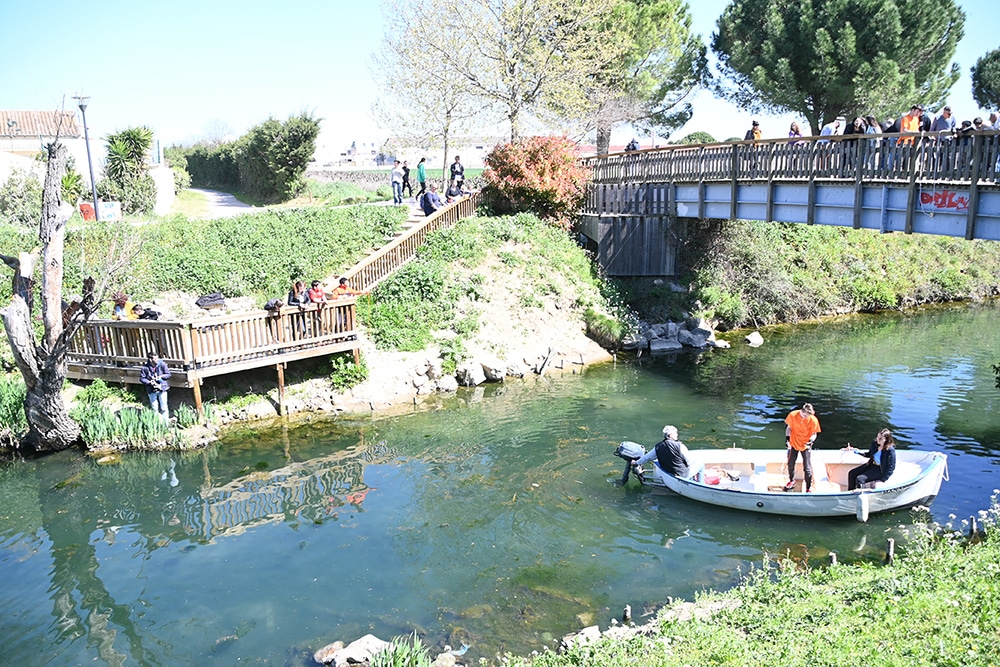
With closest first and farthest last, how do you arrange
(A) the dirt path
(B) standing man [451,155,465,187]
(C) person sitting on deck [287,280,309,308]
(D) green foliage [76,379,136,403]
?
1. (D) green foliage [76,379,136,403]
2. (C) person sitting on deck [287,280,309,308]
3. (B) standing man [451,155,465,187]
4. (A) the dirt path

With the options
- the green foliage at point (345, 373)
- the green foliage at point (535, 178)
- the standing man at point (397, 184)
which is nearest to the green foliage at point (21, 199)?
the standing man at point (397, 184)

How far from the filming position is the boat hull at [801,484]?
44.4 feet

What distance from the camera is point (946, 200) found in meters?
16.5

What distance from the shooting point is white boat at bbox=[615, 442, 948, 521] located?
44.4 feet

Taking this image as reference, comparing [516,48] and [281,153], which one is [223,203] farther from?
[516,48]

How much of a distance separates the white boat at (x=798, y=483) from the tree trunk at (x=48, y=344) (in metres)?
12.6

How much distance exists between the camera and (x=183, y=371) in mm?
18672

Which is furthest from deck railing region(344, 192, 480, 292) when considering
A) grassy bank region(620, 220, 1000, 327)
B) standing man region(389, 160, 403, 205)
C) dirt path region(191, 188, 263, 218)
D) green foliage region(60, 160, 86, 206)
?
green foliage region(60, 160, 86, 206)

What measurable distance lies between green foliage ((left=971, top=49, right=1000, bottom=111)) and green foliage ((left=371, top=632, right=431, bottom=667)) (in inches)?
2416

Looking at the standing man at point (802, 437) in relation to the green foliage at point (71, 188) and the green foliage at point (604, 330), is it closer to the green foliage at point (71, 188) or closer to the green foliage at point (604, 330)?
the green foliage at point (604, 330)

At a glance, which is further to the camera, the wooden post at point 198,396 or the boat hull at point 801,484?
the wooden post at point 198,396

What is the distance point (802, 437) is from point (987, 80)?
180 feet

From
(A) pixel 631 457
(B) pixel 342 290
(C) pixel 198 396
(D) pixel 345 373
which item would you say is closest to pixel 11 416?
(C) pixel 198 396

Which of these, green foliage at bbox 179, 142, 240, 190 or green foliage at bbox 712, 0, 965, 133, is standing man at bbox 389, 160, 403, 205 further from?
green foliage at bbox 179, 142, 240, 190
